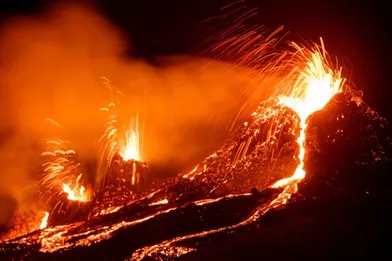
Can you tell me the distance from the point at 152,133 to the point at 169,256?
41.2 ft

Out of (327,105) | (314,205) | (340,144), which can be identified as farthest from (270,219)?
(327,105)

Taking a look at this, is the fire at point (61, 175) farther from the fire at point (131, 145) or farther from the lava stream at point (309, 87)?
the lava stream at point (309, 87)

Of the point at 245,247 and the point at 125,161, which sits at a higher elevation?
the point at 125,161

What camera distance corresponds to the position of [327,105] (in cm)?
1235

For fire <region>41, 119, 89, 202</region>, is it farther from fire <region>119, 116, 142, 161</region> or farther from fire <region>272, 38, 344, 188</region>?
fire <region>272, 38, 344, 188</region>

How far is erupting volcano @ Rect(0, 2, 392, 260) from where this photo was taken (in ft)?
27.8

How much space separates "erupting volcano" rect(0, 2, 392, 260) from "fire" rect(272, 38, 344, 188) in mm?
32

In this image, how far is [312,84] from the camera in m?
14.4

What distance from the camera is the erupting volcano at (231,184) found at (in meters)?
8.48

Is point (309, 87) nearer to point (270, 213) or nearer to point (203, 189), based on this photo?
point (203, 189)

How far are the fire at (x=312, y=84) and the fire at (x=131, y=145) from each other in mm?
Answer: 6133

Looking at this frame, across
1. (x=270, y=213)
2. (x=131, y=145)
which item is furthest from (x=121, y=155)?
(x=270, y=213)

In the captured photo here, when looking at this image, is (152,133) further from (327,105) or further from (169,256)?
(169,256)

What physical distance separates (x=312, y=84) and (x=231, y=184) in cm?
429
